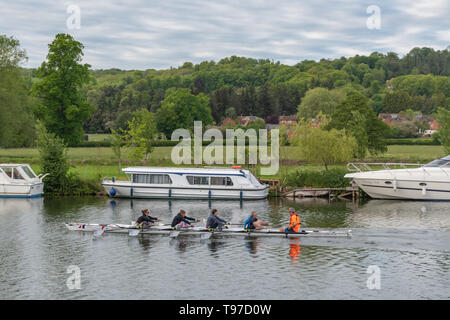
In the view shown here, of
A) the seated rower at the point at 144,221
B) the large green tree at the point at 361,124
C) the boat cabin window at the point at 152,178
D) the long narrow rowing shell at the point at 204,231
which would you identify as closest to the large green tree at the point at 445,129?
the large green tree at the point at 361,124

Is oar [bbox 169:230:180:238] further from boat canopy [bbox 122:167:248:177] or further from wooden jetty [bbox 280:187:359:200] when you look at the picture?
wooden jetty [bbox 280:187:359:200]

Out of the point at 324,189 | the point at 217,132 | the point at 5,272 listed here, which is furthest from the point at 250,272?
the point at 217,132

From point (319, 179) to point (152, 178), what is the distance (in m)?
13.7

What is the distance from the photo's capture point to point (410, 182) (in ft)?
153

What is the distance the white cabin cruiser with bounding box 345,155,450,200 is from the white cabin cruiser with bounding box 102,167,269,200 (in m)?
8.13

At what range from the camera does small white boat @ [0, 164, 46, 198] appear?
48.7 meters

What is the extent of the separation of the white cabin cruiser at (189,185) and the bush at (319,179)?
3105mm

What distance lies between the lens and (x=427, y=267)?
1007 inches

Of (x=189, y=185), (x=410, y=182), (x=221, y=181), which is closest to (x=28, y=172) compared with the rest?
(x=189, y=185)

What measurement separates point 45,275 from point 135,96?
131 metres

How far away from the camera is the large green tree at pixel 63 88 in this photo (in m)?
72.6

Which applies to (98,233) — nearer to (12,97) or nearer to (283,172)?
(283,172)

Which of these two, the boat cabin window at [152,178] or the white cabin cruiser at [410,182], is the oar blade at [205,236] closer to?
the boat cabin window at [152,178]

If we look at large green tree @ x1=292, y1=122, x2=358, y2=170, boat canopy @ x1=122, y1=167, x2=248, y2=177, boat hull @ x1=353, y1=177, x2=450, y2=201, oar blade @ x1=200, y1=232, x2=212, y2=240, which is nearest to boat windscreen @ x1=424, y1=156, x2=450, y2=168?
boat hull @ x1=353, y1=177, x2=450, y2=201
